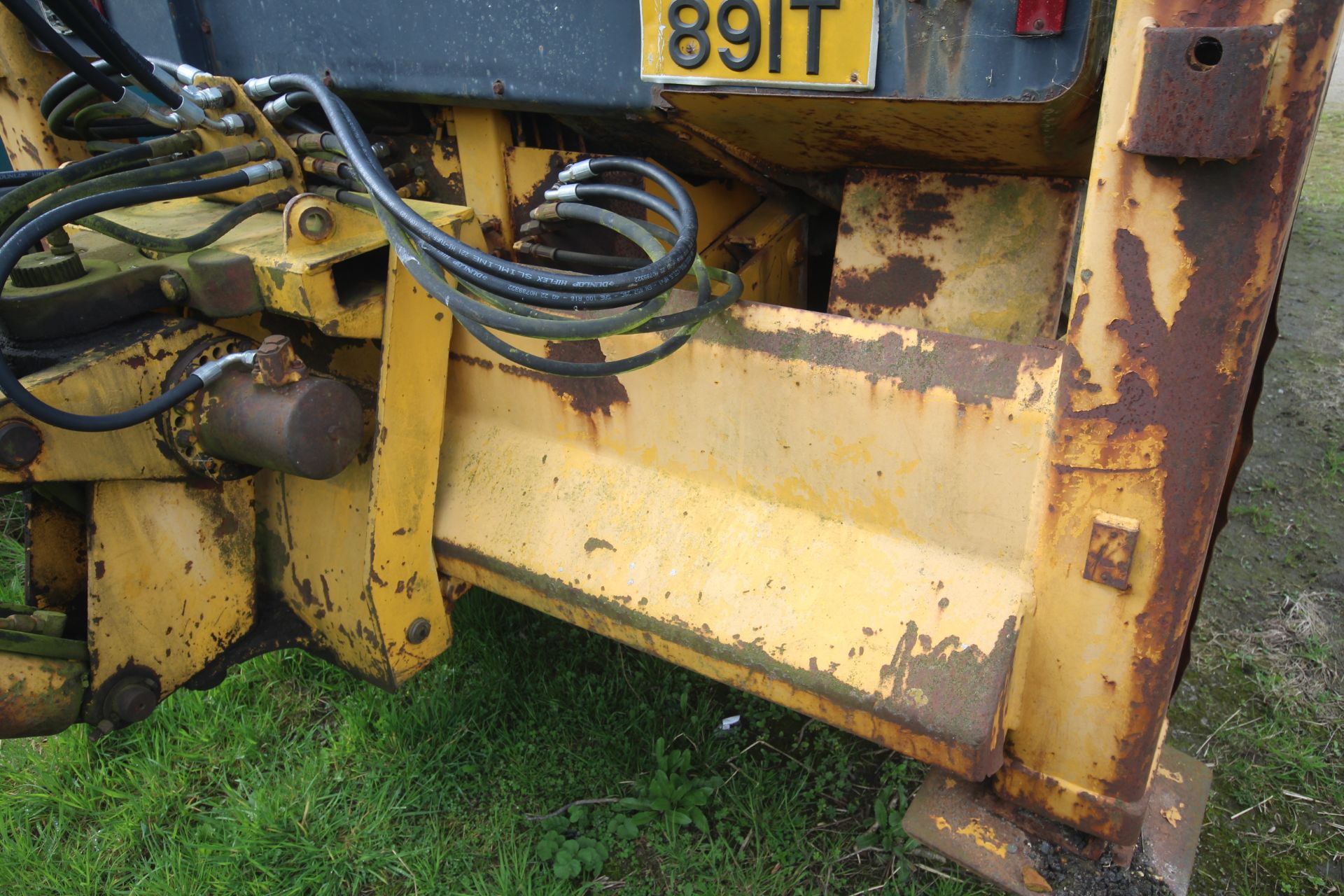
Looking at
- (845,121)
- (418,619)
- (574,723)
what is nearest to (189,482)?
Result: (418,619)

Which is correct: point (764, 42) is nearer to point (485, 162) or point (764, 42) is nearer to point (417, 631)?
point (485, 162)

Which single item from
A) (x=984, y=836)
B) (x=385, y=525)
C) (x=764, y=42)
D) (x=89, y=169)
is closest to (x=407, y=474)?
(x=385, y=525)

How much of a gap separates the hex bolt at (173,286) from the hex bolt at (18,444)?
269 mm

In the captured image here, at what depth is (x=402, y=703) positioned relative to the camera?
6.59 ft

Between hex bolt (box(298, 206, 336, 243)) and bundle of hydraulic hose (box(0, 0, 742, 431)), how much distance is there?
0.08 meters

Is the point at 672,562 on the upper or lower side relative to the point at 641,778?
upper

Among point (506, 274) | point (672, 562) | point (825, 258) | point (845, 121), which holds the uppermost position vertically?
point (845, 121)

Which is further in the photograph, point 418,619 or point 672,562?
point 418,619

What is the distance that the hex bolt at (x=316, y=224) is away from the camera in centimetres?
136

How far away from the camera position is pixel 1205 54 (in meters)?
0.84

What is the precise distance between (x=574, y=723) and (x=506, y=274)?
1.12m

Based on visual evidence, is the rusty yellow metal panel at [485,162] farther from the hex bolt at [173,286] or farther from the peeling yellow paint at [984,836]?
the peeling yellow paint at [984,836]

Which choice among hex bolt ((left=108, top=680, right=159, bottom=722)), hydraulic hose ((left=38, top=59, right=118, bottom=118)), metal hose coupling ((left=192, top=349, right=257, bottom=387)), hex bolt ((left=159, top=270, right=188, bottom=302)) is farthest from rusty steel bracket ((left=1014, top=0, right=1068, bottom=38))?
hex bolt ((left=108, top=680, right=159, bottom=722))

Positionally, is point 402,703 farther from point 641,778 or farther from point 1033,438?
point 1033,438
